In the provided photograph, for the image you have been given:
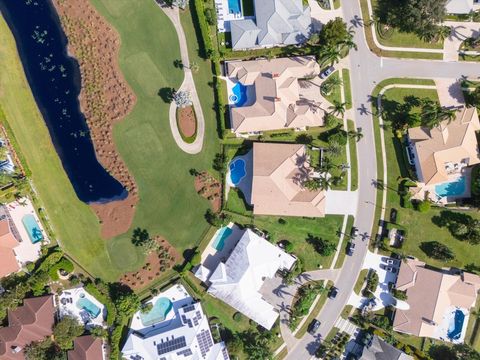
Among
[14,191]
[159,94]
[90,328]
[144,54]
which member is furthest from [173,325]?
[144,54]

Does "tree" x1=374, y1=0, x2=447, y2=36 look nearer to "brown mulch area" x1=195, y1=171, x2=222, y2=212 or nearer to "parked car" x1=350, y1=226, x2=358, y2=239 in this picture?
"parked car" x1=350, y1=226, x2=358, y2=239

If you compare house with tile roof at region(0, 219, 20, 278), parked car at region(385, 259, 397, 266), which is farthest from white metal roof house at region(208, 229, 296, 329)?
house with tile roof at region(0, 219, 20, 278)

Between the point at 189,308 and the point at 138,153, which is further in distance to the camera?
the point at 138,153

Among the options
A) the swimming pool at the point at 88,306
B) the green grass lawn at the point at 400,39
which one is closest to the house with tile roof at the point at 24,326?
the swimming pool at the point at 88,306

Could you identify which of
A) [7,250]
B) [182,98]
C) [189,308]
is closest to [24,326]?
[7,250]

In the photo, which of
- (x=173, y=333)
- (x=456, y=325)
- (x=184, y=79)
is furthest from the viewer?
(x=456, y=325)

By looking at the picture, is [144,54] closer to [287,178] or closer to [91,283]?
[287,178]

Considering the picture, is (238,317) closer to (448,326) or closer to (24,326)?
(24,326)
